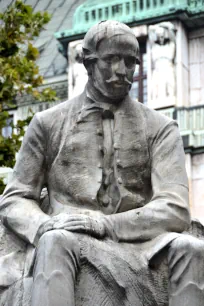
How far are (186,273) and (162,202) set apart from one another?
71cm

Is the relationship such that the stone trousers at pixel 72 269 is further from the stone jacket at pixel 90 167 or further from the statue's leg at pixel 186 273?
the stone jacket at pixel 90 167

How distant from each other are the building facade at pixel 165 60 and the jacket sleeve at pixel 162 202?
95.3 ft

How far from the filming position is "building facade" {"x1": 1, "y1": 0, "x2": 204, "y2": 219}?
1683 inches

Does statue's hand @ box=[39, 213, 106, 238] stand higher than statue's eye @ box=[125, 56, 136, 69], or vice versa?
statue's eye @ box=[125, 56, 136, 69]

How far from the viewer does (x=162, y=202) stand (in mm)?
11898

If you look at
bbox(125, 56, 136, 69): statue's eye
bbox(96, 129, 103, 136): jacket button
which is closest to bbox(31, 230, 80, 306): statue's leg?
bbox(96, 129, 103, 136): jacket button

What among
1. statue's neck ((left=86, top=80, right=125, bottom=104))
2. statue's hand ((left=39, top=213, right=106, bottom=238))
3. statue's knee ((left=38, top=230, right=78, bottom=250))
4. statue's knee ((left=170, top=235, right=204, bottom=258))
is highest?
statue's neck ((left=86, top=80, right=125, bottom=104))

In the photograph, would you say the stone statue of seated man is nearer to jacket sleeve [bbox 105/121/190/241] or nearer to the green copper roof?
jacket sleeve [bbox 105/121/190/241]

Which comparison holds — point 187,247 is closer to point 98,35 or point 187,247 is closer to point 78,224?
point 78,224

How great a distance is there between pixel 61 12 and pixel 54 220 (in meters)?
36.2

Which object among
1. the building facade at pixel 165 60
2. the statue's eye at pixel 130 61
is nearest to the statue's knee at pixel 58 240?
the statue's eye at pixel 130 61

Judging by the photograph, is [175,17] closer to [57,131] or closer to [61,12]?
[61,12]

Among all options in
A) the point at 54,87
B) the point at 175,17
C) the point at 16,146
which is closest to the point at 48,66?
the point at 54,87

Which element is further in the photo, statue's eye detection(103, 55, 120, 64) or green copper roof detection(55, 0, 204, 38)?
green copper roof detection(55, 0, 204, 38)
